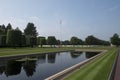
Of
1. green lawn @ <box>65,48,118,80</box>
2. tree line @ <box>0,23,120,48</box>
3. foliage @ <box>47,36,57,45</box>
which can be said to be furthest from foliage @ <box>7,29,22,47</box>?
green lawn @ <box>65,48,118,80</box>

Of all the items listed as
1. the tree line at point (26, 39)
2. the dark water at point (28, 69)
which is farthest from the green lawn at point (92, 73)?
the tree line at point (26, 39)

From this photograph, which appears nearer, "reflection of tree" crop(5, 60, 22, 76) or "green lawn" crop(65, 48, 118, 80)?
"green lawn" crop(65, 48, 118, 80)

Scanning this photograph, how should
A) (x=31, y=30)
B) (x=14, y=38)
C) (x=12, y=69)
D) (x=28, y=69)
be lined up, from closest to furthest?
(x=12, y=69) → (x=28, y=69) → (x=14, y=38) → (x=31, y=30)

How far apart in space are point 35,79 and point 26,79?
0.76 meters

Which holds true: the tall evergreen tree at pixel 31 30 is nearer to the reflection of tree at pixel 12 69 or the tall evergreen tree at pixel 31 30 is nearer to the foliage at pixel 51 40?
the foliage at pixel 51 40

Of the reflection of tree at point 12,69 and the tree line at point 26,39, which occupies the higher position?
the tree line at point 26,39

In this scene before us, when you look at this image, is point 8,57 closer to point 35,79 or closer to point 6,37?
point 35,79

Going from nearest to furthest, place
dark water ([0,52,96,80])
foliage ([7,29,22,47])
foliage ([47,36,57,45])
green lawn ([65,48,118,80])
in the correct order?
green lawn ([65,48,118,80])
dark water ([0,52,96,80])
foliage ([7,29,22,47])
foliage ([47,36,57,45])

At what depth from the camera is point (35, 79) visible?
16391 millimetres

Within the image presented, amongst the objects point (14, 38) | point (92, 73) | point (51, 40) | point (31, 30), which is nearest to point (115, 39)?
point (51, 40)

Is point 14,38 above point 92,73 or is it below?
above

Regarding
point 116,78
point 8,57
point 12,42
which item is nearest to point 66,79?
point 116,78

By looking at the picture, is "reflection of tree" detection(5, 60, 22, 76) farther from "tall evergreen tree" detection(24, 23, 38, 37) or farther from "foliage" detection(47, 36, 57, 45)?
"tall evergreen tree" detection(24, 23, 38, 37)

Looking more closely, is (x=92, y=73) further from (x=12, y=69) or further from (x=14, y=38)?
(x=14, y=38)
